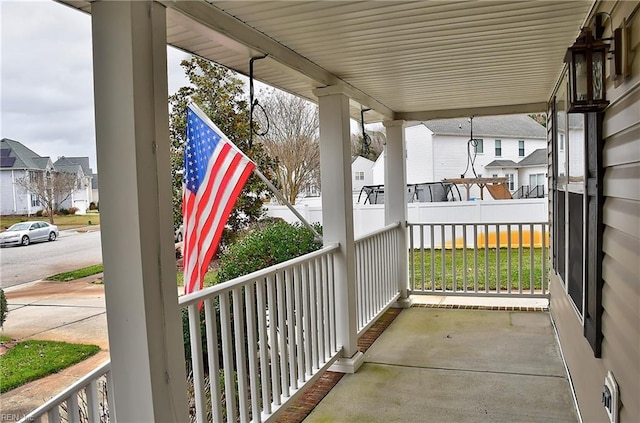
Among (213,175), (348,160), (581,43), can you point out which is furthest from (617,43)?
(348,160)

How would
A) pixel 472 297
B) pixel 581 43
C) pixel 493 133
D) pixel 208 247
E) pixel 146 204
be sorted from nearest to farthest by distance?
A: pixel 146 204
pixel 581 43
pixel 208 247
pixel 472 297
pixel 493 133

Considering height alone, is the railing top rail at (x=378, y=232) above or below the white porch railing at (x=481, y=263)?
above

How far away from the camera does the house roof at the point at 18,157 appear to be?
6.19ft

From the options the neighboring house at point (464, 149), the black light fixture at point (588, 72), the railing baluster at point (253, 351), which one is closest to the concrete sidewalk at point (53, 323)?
the railing baluster at point (253, 351)

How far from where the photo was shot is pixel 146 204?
1758mm

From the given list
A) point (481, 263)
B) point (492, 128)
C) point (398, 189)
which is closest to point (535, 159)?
point (492, 128)

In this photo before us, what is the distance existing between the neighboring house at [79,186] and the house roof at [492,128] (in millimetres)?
14505

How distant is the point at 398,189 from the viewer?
5898 millimetres

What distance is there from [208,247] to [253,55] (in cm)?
110

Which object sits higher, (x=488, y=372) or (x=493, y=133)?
(x=493, y=133)

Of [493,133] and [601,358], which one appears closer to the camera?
[601,358]

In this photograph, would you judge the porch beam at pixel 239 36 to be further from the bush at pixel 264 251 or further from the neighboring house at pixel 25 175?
the bush at pixel 264 251

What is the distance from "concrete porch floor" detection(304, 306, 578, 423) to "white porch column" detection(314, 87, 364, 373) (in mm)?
364

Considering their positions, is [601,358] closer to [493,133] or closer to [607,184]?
[607,184]
